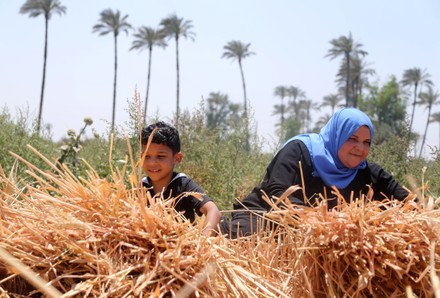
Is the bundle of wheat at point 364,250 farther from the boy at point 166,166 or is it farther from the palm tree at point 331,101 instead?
the palm tree at point 331,101

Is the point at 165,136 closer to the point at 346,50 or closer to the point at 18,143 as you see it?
the point at 18,143

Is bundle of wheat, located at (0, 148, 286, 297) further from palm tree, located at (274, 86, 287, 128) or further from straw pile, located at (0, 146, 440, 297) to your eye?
palm tree, located at (274, 86, 287, 128)

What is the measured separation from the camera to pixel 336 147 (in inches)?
143

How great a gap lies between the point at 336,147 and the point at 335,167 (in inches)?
5.7

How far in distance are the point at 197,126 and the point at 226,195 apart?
4.52ft

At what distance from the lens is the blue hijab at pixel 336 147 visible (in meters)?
3.52

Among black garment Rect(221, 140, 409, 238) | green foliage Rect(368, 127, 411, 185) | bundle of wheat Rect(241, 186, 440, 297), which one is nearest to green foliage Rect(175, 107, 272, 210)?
green foliage Rect(368, 127, 411, 185)

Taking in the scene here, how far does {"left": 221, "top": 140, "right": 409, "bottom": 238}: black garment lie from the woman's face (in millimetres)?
175

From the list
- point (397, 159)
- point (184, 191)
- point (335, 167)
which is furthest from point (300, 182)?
point (397, 159)

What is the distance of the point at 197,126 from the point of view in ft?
24.3

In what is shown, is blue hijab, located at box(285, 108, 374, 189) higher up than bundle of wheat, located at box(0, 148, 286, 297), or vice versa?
blue hijab, located at box(285, 108, 374, 189)

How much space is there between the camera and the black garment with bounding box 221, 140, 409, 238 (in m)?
3.38

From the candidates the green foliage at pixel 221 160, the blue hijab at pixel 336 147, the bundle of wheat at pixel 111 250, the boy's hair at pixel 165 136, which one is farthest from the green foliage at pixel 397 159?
the bundle of wheat at pixel 111 250

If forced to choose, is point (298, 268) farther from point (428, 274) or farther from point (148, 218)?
point (148, 218)
